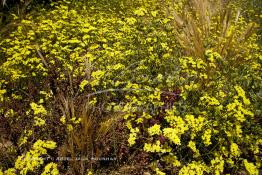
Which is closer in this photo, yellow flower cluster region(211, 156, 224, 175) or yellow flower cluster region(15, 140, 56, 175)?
yellow flower cluster region(15, 140, 56, 175)

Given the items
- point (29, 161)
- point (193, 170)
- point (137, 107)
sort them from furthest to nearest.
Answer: point (137, 107), point (193, 170), point (29, 161)

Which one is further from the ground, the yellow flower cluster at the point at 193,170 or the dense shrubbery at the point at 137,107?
the dense shrubbery at the point at 137,107

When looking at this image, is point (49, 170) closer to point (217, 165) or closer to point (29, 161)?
point (29, 161)

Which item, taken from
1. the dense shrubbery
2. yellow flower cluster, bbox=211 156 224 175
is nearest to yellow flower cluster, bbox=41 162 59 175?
the dense shrubbery

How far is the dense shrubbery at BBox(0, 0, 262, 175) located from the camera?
3.04 metres

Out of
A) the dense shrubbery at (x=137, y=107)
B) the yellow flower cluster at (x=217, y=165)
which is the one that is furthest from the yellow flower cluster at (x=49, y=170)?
the yellow flower cluster at (x=217, y=165)

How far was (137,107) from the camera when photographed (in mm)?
3330

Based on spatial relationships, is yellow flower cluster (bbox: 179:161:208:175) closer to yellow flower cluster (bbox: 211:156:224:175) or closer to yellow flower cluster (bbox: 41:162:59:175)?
yellow flower cluster (bbox: 211:156:224:175)

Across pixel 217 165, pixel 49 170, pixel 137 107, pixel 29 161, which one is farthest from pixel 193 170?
pixel 29 161

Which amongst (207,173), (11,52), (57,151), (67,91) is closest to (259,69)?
(207,173)

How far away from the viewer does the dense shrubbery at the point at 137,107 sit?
304cm

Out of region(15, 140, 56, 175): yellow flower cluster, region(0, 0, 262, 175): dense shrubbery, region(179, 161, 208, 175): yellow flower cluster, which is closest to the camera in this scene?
region(15, 140, 56, 175): yellow flower cluster

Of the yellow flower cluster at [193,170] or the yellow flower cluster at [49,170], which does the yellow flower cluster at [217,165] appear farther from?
the yellow flower cluster at [49,170]

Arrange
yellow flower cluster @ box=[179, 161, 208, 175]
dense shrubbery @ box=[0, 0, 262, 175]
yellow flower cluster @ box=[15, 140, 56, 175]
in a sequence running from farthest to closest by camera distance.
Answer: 1. dense shrubbery @ box=[0, 0, 262, 175]
2. yellow flower cluster @ box=[179, 161, 208, 175]
3. yellow flower cluster @ box=[15, 140, 56, 175]
